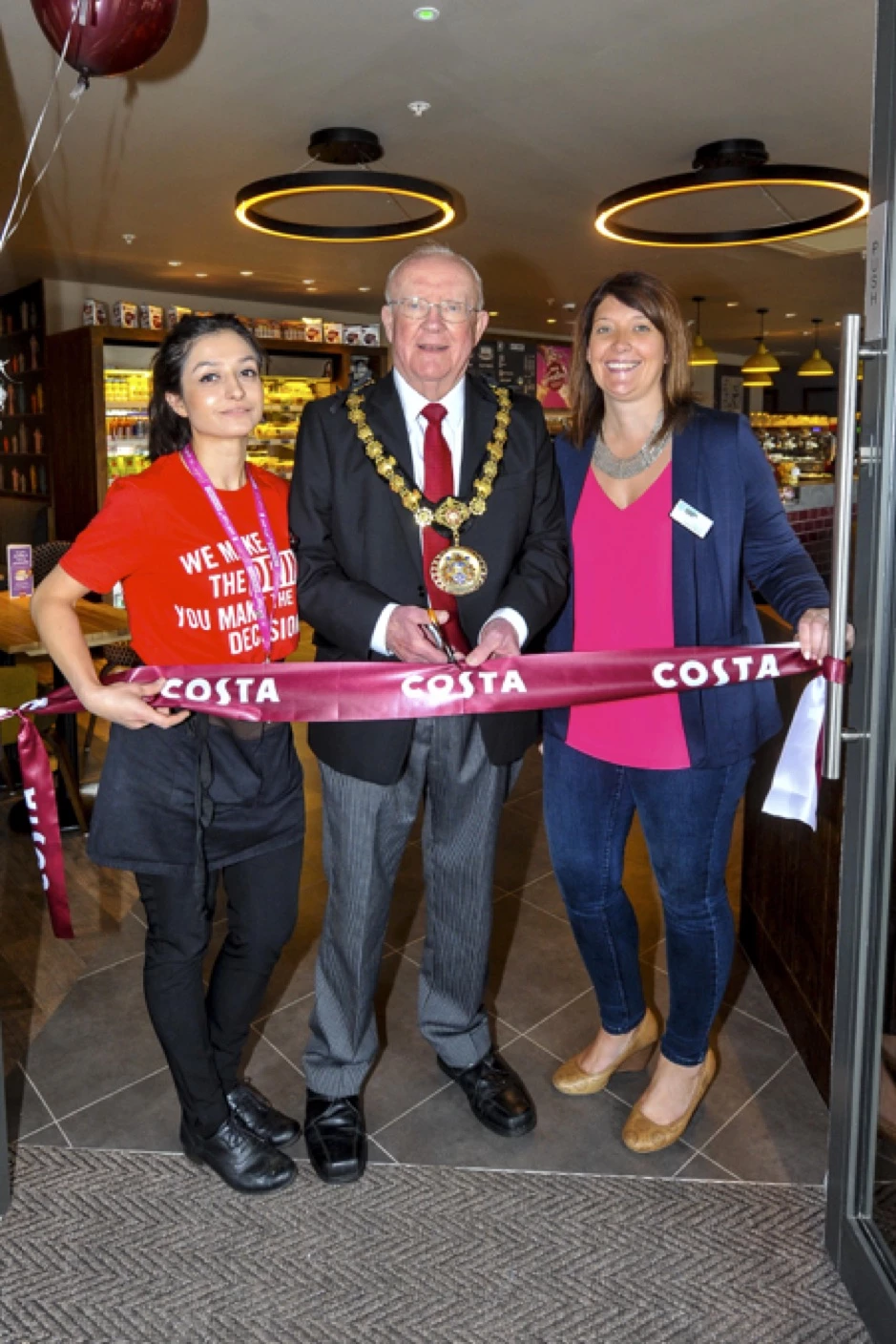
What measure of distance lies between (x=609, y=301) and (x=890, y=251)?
22.8 inches

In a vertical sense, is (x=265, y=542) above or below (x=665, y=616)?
above

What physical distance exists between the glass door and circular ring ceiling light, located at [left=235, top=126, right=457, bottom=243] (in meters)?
4.86

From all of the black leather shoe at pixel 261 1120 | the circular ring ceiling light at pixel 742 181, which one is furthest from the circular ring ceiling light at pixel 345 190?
the black leather shoe at pixel 261 1120

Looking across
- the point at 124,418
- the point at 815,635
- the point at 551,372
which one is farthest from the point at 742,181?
the point at 551,372

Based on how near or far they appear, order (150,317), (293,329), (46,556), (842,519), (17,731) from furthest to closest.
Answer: (293,329), (150,317), (46,556), (17,731), (842,519)

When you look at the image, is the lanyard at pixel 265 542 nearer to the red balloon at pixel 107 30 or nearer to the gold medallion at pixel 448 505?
the gold medallion at pixel 448 505

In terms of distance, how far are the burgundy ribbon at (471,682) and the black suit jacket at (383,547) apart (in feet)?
0.25

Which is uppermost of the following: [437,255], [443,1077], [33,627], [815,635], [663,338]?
[437,255]

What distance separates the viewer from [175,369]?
2027 mm

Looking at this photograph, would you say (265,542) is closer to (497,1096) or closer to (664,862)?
(664,862)

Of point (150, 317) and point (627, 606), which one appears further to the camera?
point (150, 317)

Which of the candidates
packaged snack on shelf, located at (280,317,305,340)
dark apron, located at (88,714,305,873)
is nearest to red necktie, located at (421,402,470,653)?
dark apron, located at (88,714,305,873)

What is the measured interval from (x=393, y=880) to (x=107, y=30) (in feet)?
6.33

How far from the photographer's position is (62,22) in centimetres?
243
